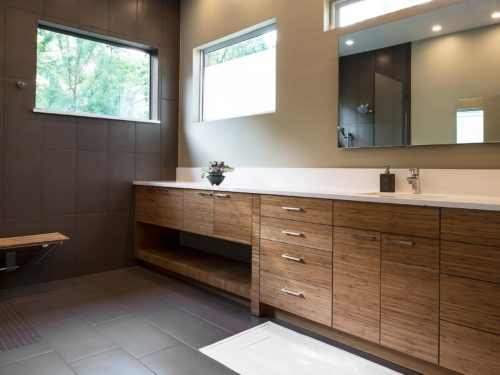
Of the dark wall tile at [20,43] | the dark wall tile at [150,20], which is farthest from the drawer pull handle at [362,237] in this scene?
the dark wall tile at [150,20]

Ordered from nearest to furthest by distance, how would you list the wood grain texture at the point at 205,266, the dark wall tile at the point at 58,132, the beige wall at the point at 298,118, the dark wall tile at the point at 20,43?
the beige wall at the point at 298,118 → the wood grain texture at the point at 205,266 → the dark wall tile at the point at 20,43 → the dark wall tile at the point at 58,132

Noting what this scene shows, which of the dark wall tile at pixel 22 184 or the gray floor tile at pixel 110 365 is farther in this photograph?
the dark wall tile at pixel 22 184

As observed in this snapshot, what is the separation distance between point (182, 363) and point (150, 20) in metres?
3.39

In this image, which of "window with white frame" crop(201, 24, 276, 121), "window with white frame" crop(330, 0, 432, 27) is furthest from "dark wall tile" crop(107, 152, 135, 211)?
"window with white frame" crop(330, 0, 432, 27)

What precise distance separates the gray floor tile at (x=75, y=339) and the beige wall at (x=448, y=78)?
7.38 ft

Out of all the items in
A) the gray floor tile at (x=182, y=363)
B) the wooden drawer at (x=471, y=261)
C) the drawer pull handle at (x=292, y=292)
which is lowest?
the gray floor tile at (x=182, y=363)

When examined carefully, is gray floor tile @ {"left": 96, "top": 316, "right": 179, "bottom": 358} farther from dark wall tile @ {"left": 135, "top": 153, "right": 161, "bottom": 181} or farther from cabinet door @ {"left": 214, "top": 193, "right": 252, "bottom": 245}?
dark wall tile @ {"left": 135, "top": 153, "right": 161, "bottom": 181}

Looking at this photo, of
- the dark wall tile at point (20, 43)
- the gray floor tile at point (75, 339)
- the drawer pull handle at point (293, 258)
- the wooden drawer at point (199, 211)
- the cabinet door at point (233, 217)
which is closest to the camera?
the gray floor tile at point (75, 339)

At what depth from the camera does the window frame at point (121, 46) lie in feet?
10.9

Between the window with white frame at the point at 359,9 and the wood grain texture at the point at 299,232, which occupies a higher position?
the window with white frame at the point at 359,9

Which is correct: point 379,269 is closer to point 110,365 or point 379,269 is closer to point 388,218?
point 388,218

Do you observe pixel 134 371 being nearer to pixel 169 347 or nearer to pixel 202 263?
pixel 169 347

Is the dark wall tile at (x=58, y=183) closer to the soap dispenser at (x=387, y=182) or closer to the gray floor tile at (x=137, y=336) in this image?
the gray floor tile at (x=137, y=336)

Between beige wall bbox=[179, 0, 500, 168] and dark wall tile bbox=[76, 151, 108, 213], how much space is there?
1.02m
